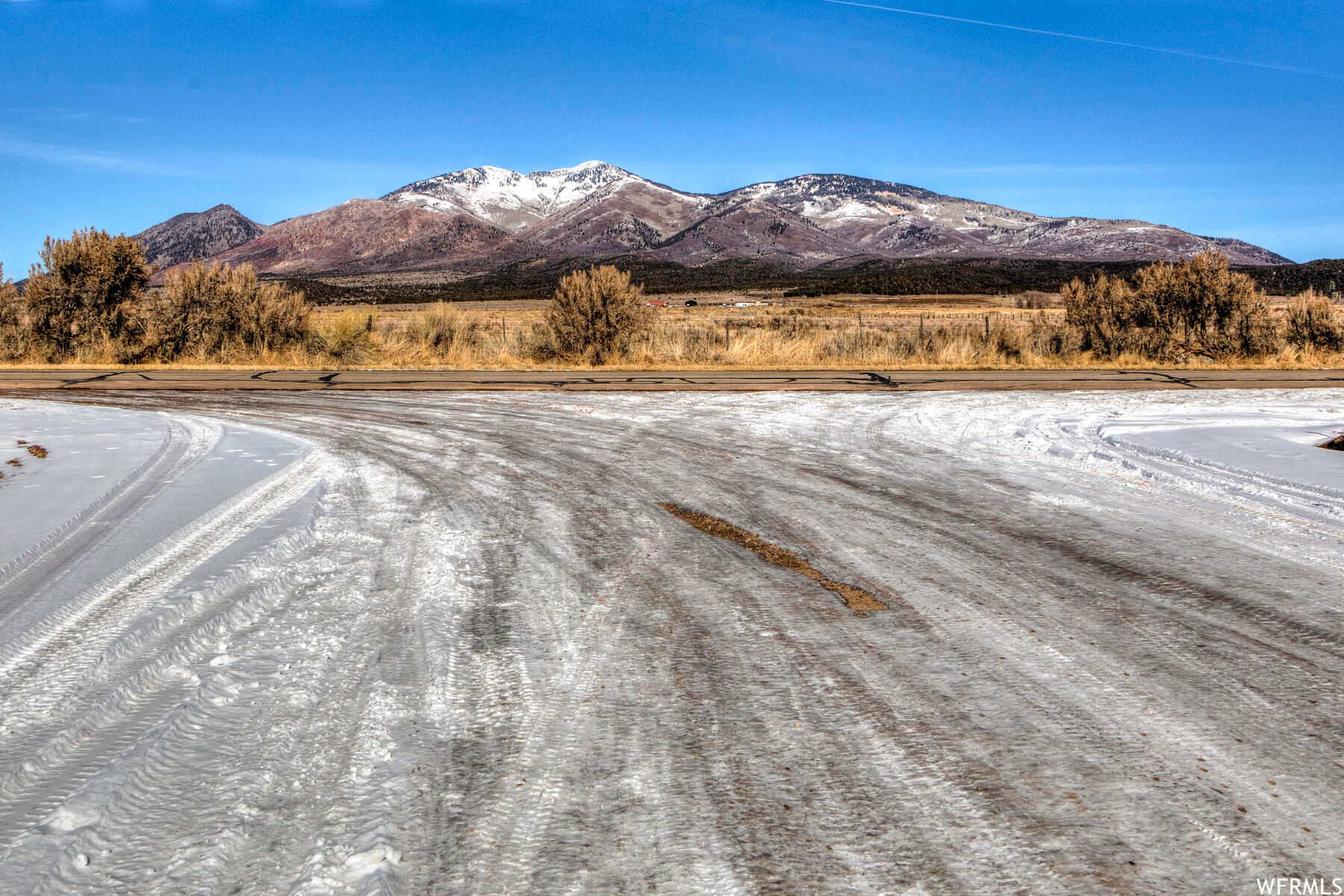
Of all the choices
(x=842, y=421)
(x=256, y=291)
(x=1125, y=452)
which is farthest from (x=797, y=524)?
(x=256, y=291)

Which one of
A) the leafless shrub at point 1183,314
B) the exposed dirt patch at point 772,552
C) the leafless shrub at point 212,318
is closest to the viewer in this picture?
the exposed dirt patch at point 772,552

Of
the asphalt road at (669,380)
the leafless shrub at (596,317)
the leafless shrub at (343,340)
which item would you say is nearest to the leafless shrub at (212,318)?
the leafless shrub at (343,340)

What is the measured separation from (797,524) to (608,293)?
16.4m

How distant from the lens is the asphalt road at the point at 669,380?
1661 centimetres

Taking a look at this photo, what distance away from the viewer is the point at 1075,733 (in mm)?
2994

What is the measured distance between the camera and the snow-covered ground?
2.33 m

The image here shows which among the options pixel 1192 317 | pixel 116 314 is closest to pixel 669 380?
pixel 1192 317

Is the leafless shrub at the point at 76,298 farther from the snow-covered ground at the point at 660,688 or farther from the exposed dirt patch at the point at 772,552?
the exposed dirt patch at the point at 772,552

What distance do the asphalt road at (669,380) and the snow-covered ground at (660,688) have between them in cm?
924

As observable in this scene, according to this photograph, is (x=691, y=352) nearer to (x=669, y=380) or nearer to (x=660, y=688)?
(x=669, y=380)

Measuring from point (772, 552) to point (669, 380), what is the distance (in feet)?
41.2

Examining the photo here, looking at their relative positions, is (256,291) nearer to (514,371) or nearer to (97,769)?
(514,371)

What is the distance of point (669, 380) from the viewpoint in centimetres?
1781

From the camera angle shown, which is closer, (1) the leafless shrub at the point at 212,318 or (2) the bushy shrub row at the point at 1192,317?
(2) the bushy shrub row at the point at 1192,317
